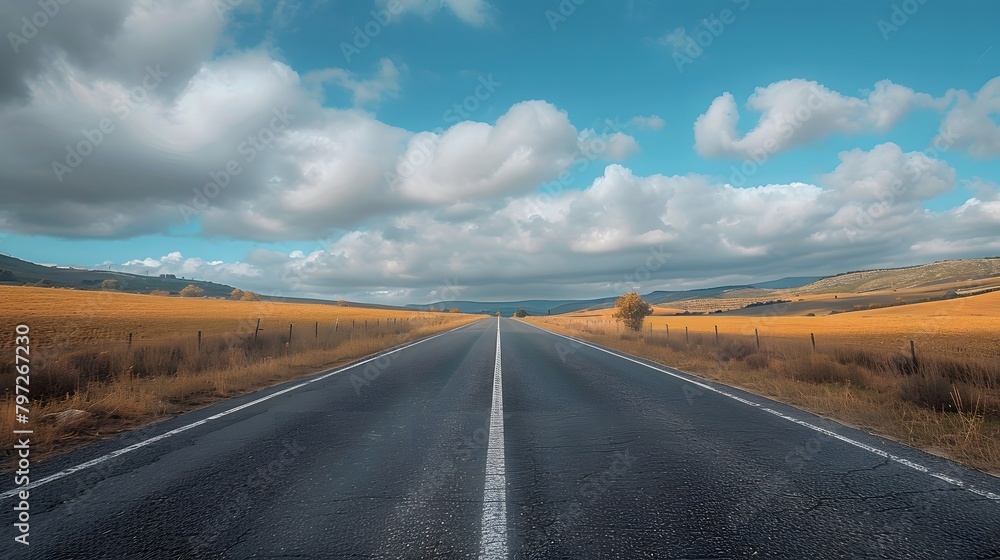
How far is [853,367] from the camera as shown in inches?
466

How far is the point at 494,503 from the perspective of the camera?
3781 mm

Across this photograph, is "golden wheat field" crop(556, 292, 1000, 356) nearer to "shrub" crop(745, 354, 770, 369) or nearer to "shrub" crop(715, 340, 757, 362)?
"shrub" crop(715, 340, 757, 362)

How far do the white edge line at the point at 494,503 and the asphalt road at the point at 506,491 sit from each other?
2 cm

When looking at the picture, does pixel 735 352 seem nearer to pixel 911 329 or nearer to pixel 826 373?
pixel 826 373

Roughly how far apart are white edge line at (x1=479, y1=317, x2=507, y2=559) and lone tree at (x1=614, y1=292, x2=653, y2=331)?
42.4m

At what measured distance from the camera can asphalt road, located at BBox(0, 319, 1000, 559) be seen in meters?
3.12

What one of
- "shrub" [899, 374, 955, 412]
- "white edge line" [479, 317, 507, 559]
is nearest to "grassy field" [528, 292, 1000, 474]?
"shrub" [899, 374, 955, 412]

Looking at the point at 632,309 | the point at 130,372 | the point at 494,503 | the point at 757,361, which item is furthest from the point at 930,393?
the point at 632,309

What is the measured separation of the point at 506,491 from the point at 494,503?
0.99ft

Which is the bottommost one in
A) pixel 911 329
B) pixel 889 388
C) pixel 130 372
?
pixel 911 329

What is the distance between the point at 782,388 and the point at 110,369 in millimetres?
16951

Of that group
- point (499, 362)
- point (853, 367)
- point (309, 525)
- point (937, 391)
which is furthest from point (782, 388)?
point (309, 525)

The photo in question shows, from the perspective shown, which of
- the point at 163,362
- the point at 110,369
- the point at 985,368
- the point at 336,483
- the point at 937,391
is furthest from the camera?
the point at 163,362

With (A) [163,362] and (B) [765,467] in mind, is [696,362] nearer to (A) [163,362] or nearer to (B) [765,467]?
(B) [765,467]
